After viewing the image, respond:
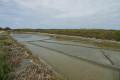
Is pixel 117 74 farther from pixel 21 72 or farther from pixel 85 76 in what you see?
pixel 21 72

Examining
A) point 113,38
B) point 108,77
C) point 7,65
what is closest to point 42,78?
point 7,65

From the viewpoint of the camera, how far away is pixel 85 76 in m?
3.27

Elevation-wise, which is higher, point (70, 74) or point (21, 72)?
point (21, 72)

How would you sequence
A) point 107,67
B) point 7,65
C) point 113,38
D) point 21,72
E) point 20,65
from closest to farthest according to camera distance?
point 21,72 < point 7,65 < point 20,65 < point 107,67 < point 113,38

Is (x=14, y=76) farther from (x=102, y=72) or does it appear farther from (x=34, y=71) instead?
(x=102, y=72)

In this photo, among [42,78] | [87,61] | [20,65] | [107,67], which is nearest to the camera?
[42,78]

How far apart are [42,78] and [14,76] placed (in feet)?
3.09

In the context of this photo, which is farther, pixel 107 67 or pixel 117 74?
pixel 107 67

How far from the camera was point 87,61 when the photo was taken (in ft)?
15.8

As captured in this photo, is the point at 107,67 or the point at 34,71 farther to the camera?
the point at 107,67

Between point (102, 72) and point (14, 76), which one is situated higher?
point (14, 76)

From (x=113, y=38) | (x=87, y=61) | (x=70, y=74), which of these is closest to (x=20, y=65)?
(x=70, y=74)

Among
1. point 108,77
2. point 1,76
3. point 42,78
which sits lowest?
point 108,77

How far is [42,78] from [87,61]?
3160mm
